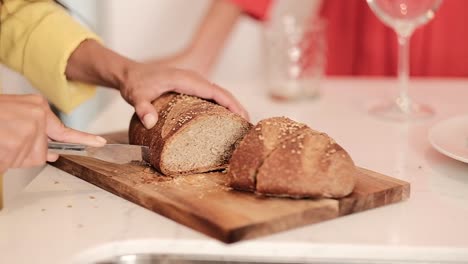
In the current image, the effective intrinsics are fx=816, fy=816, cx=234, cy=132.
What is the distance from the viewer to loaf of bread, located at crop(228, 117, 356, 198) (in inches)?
40.8

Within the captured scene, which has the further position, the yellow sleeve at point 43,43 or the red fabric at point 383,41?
the red fabric at point 383,41

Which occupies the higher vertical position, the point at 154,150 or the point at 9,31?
the point at 9,31

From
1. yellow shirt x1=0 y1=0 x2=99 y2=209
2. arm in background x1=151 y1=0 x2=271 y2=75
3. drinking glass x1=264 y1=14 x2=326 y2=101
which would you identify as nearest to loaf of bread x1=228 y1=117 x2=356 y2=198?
yellow shirt x1=0 y1=0 x2=99 y2=209

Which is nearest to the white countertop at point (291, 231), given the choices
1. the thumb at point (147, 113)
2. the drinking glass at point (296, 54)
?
the thumb at point (147, 113)

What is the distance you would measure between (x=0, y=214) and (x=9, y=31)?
1.52 ft

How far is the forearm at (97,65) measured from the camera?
4.47 ft

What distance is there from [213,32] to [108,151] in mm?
891

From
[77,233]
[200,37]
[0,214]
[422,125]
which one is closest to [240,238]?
[77,233]

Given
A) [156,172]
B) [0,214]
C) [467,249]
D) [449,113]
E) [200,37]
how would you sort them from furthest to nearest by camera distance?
1. [200,37]
2. [449,113]
3. [156,172]
4. [0,214]
5. [467,249]

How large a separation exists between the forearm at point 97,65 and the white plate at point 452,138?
507 millimetres

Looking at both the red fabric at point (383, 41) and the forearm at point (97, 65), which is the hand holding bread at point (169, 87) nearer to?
the forearm at point (97, 65)

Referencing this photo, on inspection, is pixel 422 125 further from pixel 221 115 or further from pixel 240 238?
pixel 240 238

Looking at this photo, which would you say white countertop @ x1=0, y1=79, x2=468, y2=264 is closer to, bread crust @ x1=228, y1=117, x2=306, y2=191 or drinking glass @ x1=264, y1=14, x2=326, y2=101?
bread crust @ x1=228, y1=117, x2=306, y2=191

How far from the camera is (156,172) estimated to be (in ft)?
3.90
